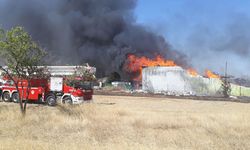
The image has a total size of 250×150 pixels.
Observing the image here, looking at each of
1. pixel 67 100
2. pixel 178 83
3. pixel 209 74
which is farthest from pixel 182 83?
pixel 67 100

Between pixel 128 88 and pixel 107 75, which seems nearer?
pixel 128 88

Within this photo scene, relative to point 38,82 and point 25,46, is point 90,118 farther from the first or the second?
point 38,82

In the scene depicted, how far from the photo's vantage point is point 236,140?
1248 centimetres

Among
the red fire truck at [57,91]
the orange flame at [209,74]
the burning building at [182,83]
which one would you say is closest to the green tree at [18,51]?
the red fire truck at [57,91]

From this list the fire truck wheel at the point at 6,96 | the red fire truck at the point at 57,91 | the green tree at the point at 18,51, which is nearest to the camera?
the green tree at the point at 18,51

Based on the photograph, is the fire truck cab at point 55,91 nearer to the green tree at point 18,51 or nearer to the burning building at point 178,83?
the green tree at point 18,51

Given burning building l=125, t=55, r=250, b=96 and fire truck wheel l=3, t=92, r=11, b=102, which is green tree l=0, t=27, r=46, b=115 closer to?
fire truck wheel l=3, t=92, r=11, b=102

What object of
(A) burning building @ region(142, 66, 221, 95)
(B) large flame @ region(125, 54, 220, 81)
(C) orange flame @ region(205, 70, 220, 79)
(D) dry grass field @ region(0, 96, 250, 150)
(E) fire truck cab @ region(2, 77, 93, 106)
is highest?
(B) large flame @ region(125, 54, 220, 81)

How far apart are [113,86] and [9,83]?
102ft

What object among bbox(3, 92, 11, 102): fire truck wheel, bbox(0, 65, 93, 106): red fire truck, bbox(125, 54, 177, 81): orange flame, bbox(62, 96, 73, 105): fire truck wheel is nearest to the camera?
bbox(62, 96, 73, 105): fire truck wheel

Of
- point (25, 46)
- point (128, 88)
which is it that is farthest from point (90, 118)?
point (128, 88)

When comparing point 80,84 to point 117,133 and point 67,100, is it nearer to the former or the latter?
point 67,100

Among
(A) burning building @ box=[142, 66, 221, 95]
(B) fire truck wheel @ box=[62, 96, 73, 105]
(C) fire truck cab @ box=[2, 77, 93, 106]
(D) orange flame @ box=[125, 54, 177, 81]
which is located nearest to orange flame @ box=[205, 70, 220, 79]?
(D) orange flame @ box=[125, 54, 177, 81]

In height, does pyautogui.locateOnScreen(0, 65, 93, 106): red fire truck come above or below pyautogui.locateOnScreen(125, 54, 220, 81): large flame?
below
